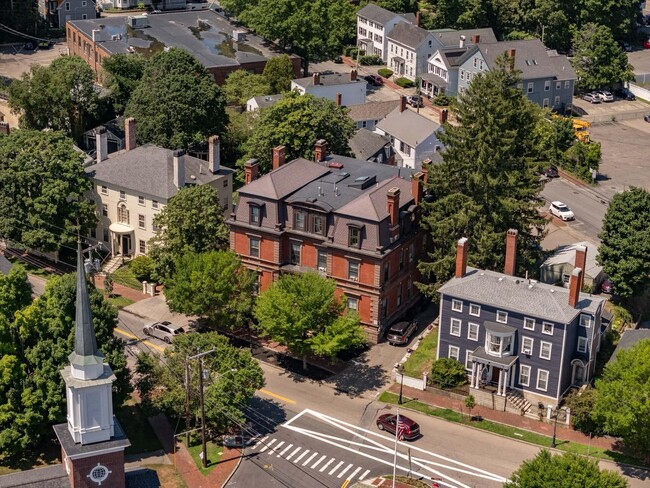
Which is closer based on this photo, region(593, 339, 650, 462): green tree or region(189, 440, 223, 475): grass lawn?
region(593, 339, 650, 462): green tree

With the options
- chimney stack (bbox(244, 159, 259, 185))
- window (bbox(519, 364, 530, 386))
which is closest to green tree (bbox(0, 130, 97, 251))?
chimney stack (bbox(244, 159, 259, 185))

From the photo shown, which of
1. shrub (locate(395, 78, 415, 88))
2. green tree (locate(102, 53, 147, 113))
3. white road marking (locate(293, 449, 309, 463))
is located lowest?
white road marking (locate(293, 449, 309, 463))

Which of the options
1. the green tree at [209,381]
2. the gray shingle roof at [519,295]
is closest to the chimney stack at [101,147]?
the green tree at [209,381]

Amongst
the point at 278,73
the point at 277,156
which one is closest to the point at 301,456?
the point at 277,156

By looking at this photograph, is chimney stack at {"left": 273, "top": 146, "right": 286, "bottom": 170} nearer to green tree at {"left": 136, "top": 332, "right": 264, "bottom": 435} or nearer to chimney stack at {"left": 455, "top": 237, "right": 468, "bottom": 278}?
chimney stack at {"left": 455, "top": 237, "right": 468, "bottom": 278}

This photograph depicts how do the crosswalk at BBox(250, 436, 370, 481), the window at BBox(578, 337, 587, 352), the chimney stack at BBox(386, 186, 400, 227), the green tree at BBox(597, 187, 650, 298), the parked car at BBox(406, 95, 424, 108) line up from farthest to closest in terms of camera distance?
the parked car at BBox(406, 95, 424, 108) → the green tree at BBox(597, 187, 650, 298) → the chimney stack at BBox(386, 186, 400, 227) → the window at BBox(578, 337, 587, 352) → the crosswalk at BBox(250, 436, 370, 481)
